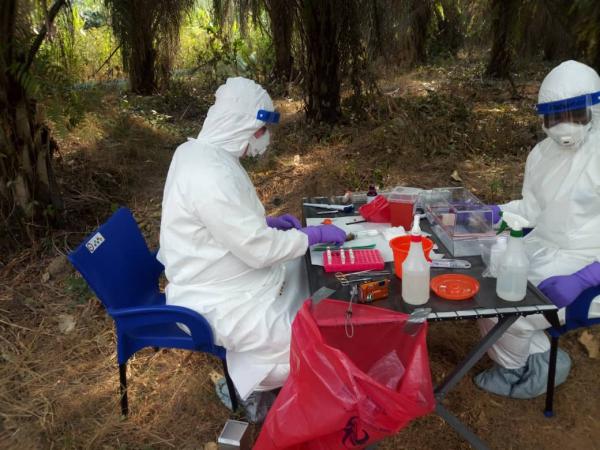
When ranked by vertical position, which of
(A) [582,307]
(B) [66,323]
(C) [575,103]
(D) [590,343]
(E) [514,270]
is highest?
(C) [575,103]

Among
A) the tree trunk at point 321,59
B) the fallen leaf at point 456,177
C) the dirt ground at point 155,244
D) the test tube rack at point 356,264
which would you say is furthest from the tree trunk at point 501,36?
the test tube rack at point 356,264

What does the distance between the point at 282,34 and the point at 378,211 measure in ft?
16.8

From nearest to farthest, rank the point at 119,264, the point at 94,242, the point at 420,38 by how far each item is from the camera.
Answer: the point at 94,242 < the point at 119,264 < the point at 420,38

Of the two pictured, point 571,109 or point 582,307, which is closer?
point 582,307

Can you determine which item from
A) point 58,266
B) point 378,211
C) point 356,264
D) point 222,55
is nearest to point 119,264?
point 356,264

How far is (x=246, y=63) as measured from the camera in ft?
30.5

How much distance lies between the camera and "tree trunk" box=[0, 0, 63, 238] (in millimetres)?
3250

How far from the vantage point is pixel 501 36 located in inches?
271

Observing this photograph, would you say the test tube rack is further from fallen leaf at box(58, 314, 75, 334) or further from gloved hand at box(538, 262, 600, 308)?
fallen leaf at box(58, 314, 75, 334)

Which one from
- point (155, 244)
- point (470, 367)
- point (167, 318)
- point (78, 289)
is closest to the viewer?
point (470, 367)

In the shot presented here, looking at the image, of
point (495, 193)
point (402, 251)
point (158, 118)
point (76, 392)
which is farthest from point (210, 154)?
point (158, 118)

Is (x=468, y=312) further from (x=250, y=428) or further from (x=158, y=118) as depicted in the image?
(x=158, y=118)

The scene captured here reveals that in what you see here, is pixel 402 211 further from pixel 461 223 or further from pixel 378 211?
pixel 461 223

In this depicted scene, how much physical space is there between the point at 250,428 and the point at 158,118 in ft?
18.1
